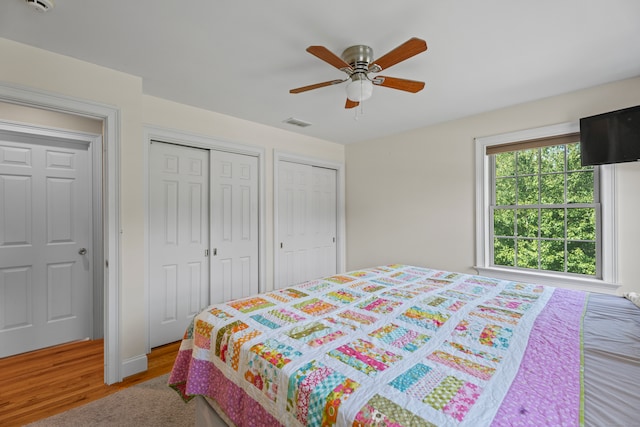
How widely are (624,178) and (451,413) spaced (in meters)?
2.82

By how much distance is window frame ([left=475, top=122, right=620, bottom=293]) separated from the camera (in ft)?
7.93

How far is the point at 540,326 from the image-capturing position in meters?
1.38

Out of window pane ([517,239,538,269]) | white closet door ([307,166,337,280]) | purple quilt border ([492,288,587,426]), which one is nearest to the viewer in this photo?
purple quilt border ([492,288,587,426])

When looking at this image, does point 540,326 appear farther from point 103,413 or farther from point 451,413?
point 103,413

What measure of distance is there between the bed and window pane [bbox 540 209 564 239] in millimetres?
1111

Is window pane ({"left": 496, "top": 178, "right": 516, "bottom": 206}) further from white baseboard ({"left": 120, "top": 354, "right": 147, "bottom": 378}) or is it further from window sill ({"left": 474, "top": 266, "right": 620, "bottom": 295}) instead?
white baseboard ({"left": 120, "top": 354, "right": 147, "bottom": 378})

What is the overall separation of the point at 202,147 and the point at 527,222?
3517mm

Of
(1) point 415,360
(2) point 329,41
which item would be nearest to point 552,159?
(2) point 329,41

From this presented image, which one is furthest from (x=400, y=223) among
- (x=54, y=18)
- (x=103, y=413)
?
(x=54, y=18)

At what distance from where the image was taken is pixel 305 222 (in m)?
4.00

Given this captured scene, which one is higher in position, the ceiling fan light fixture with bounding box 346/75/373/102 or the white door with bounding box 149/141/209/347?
the ceiling fan light fixture with bounding box 346/75/373/102

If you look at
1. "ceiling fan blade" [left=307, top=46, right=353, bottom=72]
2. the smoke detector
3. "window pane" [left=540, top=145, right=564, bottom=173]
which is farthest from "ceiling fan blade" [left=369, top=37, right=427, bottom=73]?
"window pane" [left=540, top=145, right=564, bottom=173]

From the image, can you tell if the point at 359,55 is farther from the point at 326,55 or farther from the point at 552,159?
the point at 552,159

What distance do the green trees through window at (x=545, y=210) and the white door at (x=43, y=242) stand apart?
4.42 metres
